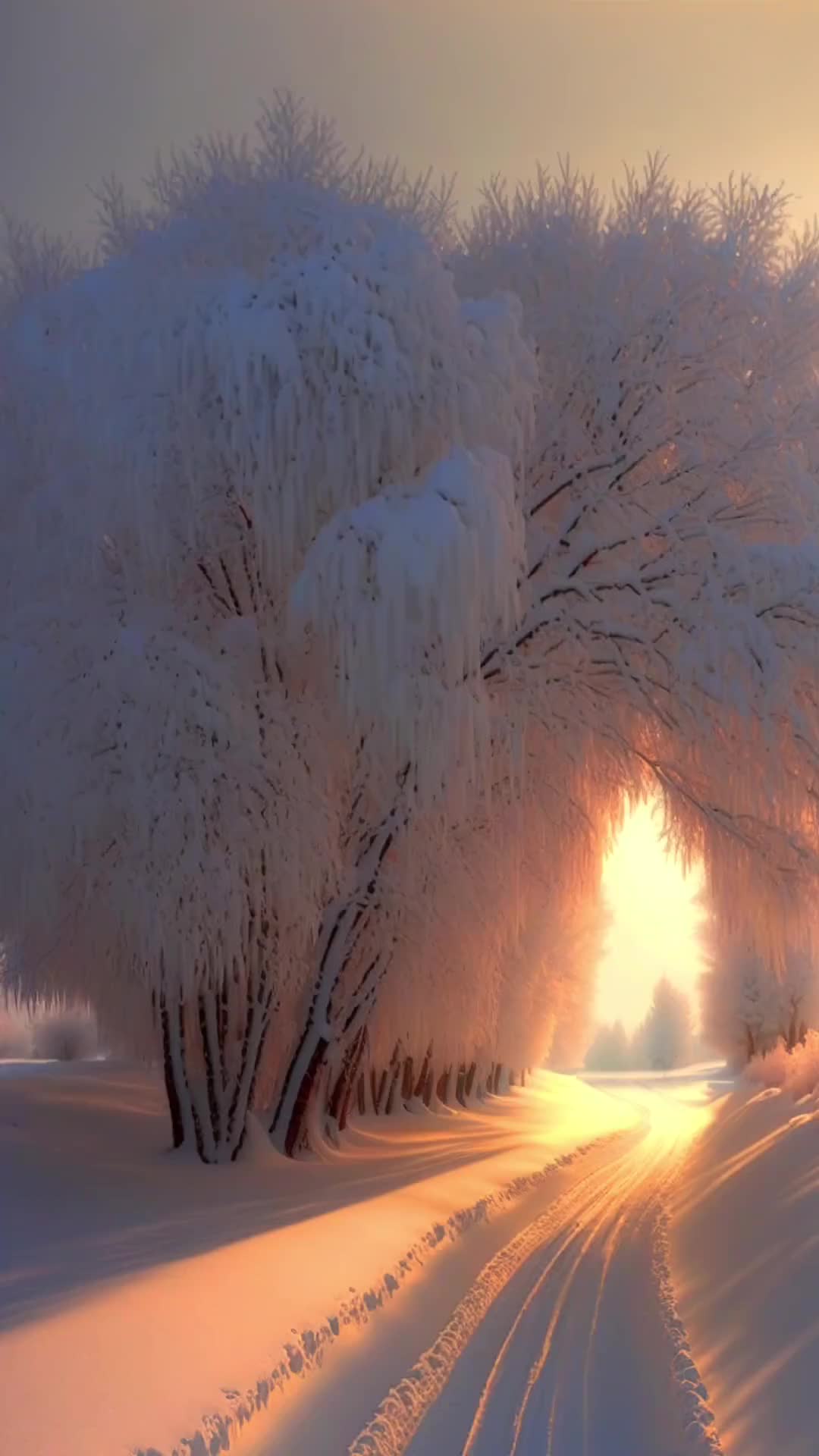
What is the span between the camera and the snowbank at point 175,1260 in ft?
14.3

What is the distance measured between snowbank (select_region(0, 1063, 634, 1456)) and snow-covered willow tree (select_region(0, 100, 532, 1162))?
1.72m

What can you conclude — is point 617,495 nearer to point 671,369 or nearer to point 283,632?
point 671,369

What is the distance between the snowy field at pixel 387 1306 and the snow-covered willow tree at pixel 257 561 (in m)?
1.95

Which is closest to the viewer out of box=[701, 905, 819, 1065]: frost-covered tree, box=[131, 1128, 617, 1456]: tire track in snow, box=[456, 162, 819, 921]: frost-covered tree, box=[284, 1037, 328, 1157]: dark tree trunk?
box=[131, 1128, 617, 1456]: tire track in snow

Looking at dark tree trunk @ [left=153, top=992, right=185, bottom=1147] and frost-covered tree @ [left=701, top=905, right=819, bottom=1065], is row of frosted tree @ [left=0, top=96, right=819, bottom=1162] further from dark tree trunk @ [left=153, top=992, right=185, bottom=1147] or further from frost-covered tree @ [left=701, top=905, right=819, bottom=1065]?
frost-covered tree @ [left=701, top=905, right=819, bottom=1065]

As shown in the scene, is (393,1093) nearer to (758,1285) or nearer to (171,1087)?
(171,1087)

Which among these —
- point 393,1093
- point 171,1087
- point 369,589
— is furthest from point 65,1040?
point 369,589

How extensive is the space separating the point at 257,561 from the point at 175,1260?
5567 mm

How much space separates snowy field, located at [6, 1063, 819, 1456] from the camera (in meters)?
4.68

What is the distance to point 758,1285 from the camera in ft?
23.2

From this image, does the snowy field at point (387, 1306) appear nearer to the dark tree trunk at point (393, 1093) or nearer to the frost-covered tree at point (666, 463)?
the frost-covered tree at point (666, 463)

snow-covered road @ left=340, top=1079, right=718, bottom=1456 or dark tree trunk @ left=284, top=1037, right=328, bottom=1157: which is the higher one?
dark tree trunk @ left=284, top=1037, right=328, bottom=1157

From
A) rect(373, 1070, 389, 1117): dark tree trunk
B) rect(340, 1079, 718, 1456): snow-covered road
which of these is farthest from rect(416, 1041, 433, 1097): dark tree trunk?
rect(340, 1079, 718, 1456): snow-covered road

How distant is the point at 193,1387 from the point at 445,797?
18.7 feet
